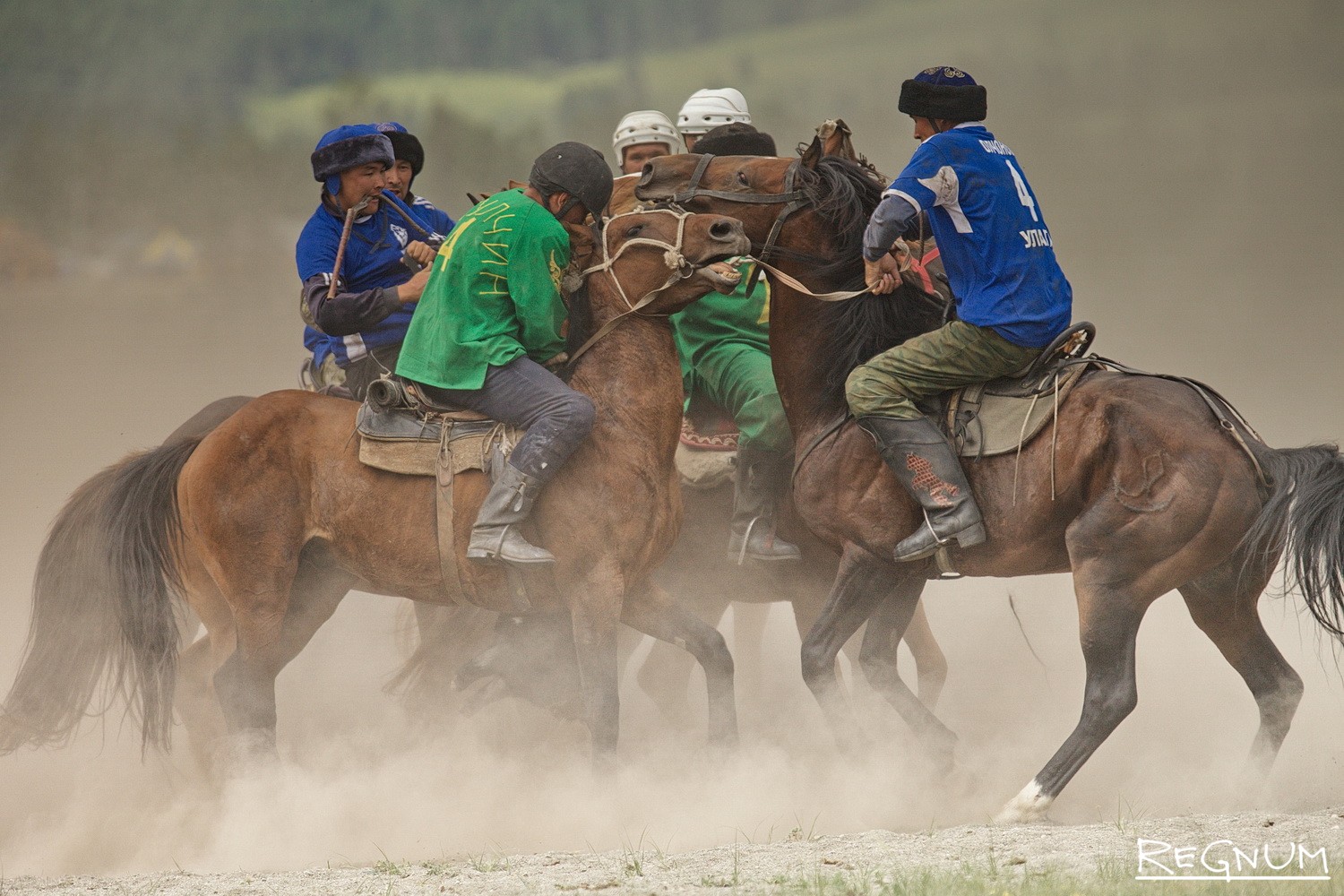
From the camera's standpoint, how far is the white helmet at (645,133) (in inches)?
300

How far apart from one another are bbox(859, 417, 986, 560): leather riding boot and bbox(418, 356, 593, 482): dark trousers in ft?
3.68

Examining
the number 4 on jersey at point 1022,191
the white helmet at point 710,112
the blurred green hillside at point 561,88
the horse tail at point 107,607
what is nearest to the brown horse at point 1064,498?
the number 4 on jersey at point 1022,191

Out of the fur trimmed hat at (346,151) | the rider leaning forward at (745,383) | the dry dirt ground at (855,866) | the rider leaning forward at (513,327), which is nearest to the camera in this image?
the dry dirt ground at (855,866)

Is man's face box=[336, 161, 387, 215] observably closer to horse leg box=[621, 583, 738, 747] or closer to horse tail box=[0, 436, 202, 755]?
horse tail box=[0, 436, 202, 755]

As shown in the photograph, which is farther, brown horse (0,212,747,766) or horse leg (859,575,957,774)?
horse leg (859,575,957,774)

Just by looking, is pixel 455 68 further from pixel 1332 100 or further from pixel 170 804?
pixel 170 804

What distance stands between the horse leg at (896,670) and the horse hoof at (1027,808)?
58 cm

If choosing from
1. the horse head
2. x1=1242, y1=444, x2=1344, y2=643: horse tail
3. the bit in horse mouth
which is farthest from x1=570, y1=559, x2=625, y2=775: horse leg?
x1=1242, y1=444, x2=1344, y2=643: horse tail

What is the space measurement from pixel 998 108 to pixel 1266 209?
314cm

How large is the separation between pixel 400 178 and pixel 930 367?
271 centimetres

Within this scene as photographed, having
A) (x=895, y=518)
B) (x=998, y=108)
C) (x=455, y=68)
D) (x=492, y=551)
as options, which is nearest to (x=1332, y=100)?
(x=998, y=108)

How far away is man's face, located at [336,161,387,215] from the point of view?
5.65 meters

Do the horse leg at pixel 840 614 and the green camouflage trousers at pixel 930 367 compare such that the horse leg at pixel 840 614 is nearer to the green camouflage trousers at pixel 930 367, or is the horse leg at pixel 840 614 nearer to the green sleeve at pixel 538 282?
the green camouflage trousers at pixel 930 367

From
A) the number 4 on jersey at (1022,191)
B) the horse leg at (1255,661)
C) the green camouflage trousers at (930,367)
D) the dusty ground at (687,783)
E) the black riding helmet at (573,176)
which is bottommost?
the dusty ground at (687,783)
